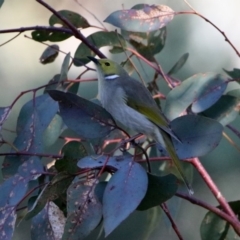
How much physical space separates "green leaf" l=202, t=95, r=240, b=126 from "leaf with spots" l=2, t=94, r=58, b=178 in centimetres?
45

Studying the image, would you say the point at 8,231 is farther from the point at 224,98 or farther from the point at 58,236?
the point at 224,98

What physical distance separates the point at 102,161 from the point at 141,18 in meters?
0.64

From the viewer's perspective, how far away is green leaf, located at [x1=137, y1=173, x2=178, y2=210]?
3.81 ft

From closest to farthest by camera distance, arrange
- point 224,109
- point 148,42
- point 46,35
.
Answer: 1. point 224,109
2. point 46,35
3. point 148,42

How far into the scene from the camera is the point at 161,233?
251 centimetres

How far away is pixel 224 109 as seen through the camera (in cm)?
173

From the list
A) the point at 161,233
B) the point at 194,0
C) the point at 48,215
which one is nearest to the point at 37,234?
the point at 48,215

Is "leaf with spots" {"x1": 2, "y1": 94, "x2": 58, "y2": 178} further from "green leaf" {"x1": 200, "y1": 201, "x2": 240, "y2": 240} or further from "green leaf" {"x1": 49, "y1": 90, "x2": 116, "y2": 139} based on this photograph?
"green leaf" {"x1": 200, "y1": 201, "x2": 240, "y2": 240}

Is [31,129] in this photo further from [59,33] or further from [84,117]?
[59,33]

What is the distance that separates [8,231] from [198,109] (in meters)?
0.62

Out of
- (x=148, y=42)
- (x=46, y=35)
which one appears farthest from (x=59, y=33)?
(x=148, y=42)

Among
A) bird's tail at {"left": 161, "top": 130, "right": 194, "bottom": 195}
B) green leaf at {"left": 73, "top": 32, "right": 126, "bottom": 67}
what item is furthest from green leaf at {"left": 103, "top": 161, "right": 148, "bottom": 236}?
green leaf at {"left": 73, "top": 32, "right": 126, "bottom": 67}

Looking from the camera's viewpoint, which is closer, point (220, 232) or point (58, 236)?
point (58, 236)

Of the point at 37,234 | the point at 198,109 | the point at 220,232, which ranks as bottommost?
the point at 220,232
